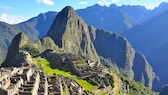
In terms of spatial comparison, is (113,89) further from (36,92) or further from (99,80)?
(36,92)

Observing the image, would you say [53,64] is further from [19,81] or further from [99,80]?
[19,81]

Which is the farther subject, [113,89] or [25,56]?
[25,56]

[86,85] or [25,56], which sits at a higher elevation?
[25,56]

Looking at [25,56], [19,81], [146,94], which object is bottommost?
[146,94]

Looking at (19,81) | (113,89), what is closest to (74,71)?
(113,89)

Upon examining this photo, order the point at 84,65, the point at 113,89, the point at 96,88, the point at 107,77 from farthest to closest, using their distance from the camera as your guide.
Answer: the point at 84,65, the point at 107,77, the point at 113,89, the point at 96,88

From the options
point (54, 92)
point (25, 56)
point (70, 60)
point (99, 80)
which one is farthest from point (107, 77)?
point (54, 92)

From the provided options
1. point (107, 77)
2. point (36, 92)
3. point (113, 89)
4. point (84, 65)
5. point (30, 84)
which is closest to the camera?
point (36, 92)

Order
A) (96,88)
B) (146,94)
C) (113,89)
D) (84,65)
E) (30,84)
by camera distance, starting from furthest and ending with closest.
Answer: (146,94), (84,65), (113,89), (96,88), (30,84)

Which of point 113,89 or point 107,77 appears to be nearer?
point 113,89
